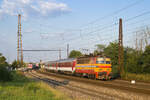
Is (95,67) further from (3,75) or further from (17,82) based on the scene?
(3,75)

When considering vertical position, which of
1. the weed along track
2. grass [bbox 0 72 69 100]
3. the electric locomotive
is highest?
the electric locomotive

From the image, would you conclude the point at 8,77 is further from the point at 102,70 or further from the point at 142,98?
the point at 142,98

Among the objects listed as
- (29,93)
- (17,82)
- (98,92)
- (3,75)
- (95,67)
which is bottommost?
(98,92)

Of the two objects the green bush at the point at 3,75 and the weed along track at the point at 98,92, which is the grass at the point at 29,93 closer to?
the weed along track at the point at 98,92

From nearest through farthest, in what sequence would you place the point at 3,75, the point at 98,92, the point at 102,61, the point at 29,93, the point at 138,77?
the point at 29,93, the point at 98,92, the point at 3,75, the point at 102,61, the point at 138,77

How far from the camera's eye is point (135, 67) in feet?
85.0

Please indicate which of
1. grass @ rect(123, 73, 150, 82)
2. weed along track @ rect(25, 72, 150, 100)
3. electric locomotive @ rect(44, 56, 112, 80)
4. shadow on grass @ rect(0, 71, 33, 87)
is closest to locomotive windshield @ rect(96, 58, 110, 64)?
electric locomotive @ rect(44, 56, 112, 80)

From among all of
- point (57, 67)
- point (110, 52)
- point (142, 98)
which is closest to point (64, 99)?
point (142, 98)

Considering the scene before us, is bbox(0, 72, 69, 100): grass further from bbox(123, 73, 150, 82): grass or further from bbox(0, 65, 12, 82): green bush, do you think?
bbox(123, 73, 150, 82): grass

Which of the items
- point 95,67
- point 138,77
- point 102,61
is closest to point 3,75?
point 95,67

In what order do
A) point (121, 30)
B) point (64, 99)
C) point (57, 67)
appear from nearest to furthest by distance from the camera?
point (64, 99) < point (121, 30) < point (57, 67)

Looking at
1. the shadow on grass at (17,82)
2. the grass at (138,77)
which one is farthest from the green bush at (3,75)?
the grass at (138,77)

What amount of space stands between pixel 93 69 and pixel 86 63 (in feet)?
7.23

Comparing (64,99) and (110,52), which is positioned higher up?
(110,52)
